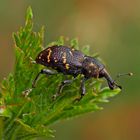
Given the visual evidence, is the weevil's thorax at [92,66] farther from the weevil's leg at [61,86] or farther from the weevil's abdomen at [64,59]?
the weevil's leg at [61,86]

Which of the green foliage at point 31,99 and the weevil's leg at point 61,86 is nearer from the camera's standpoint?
the green foliage at point 31,99

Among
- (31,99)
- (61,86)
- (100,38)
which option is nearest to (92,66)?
(61,86)

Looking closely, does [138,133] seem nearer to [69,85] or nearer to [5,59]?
[5,59]

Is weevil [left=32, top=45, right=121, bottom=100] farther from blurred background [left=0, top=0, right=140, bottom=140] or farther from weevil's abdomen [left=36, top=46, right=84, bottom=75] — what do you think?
blurred background [left=0, top=0, right=140, bottom=140]

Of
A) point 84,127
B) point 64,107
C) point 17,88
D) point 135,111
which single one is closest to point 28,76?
point 17,88

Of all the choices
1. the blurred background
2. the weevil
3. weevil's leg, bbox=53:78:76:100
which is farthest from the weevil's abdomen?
the blurred background

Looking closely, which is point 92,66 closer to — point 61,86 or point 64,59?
point 64,59

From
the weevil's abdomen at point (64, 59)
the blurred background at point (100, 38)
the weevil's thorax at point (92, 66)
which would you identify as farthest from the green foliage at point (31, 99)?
the blurred background at point (100, 38)
